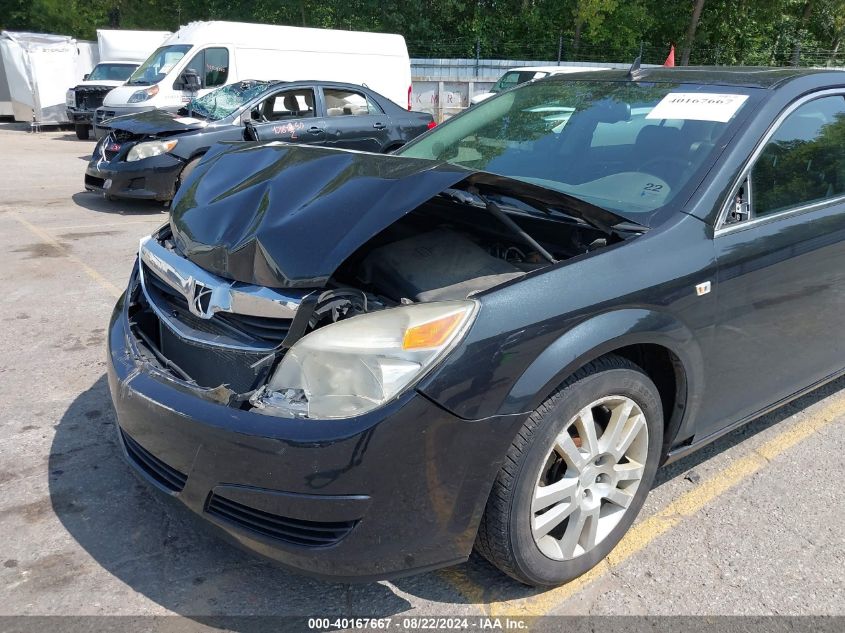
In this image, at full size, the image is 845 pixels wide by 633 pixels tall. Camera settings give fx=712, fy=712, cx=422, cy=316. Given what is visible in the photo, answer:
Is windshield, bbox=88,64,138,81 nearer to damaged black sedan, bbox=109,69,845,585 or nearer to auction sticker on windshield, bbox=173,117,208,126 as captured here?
auction sticker on windshield, bbox=173,117,208,126

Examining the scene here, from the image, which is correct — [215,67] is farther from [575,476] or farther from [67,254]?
[575,476]

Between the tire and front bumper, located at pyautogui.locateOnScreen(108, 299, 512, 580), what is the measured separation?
0.11 metres

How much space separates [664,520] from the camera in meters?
2.84

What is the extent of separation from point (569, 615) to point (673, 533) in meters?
0.67

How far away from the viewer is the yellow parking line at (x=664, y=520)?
2.37 meters

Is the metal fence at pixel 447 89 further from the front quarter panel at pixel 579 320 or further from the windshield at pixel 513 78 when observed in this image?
the front quarter panel at pixel 579 320

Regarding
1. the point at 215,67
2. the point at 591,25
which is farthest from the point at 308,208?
the point at 591,25

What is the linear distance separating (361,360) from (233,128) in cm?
777

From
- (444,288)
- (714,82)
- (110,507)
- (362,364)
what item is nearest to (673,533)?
(444,288)

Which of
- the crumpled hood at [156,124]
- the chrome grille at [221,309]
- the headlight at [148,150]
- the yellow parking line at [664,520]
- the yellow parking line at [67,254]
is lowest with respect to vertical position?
the yellow parking line at [664,520]

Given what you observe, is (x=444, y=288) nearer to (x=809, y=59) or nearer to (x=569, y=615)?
(x=569, y=615)

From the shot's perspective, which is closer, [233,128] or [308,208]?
[308,208]

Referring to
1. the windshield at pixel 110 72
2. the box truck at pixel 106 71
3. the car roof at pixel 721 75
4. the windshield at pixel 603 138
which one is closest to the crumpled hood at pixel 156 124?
the windshield at pixel 603 138

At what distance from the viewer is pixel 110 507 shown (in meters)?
2.80
